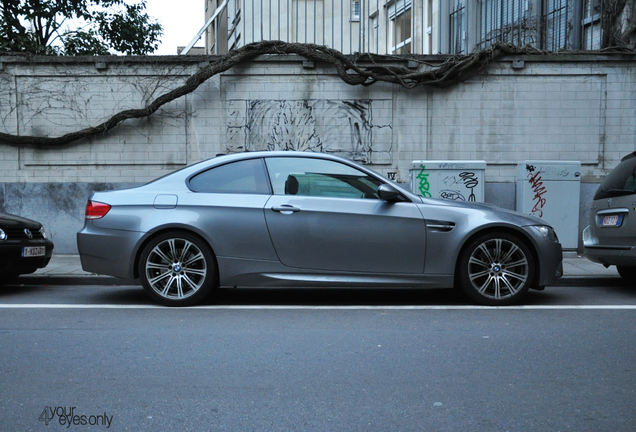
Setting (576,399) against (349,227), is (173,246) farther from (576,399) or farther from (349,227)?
(576,399)

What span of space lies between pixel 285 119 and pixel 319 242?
208 inches

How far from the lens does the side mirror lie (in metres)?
6.46

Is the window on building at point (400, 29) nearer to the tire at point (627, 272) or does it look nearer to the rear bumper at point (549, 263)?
the tire at point (627, 272)

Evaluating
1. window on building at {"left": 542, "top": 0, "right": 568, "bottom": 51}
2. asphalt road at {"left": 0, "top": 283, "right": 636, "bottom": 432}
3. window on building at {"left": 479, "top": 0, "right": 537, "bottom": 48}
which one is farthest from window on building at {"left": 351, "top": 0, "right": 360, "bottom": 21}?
asphalt road at {"left": 0, "top": 283, "right": 636, "bottom": 432}

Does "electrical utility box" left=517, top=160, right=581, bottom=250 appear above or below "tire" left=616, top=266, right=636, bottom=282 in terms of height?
above

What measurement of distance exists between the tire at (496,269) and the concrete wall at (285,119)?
498 cm

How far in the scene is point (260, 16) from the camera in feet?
41.1

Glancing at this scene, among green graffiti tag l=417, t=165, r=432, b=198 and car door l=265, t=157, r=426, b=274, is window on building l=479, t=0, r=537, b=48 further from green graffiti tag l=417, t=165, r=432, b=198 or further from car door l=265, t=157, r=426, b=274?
car door l=265, t=157, r=426, b=274

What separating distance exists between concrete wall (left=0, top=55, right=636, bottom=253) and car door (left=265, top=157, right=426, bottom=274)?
497 centimetres

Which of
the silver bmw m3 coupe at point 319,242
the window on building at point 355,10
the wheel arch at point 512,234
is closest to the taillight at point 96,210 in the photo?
the silver bmw m3 coupe at point 319,242

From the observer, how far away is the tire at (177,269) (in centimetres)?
655

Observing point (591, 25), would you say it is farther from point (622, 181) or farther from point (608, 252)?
point (608, 252)

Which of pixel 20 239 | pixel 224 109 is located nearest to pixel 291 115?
pixel 224 109

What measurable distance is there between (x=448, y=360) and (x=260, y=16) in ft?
31.0
